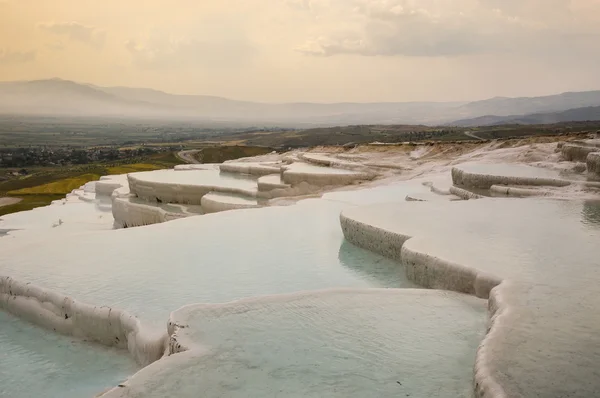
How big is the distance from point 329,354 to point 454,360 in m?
0.62

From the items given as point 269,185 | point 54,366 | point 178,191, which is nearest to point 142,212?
point 178,191

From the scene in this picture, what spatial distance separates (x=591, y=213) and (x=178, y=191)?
7306 millimetres

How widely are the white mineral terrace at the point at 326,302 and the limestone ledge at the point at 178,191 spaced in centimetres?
265

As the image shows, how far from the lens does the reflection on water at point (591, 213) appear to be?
5.22 m

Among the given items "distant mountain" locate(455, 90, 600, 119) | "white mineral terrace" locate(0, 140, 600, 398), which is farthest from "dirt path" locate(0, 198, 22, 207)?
"distant mountain" locate(455, 90, 600, 119)

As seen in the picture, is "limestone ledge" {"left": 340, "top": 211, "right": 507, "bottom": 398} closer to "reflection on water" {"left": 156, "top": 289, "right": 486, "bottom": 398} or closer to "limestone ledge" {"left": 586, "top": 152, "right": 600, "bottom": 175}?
"reflection on water" {"left": 156, "top": 289, "right": 486, "bottom": 398}

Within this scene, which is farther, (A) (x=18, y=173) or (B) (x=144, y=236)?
(A) (x=18, y=173)

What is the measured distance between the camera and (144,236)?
6.08m

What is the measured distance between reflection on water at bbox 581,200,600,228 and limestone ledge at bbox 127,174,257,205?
18.6ft

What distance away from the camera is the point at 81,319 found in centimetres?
401

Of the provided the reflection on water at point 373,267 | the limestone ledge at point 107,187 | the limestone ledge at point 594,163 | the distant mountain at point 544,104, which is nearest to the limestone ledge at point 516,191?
the limestone ledge at point 594,163

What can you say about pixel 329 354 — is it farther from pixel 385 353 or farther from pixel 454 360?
pixel 454 360

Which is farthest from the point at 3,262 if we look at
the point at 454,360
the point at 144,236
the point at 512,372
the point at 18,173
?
the point at 18,173

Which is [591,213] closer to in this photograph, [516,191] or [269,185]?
[516,191]
